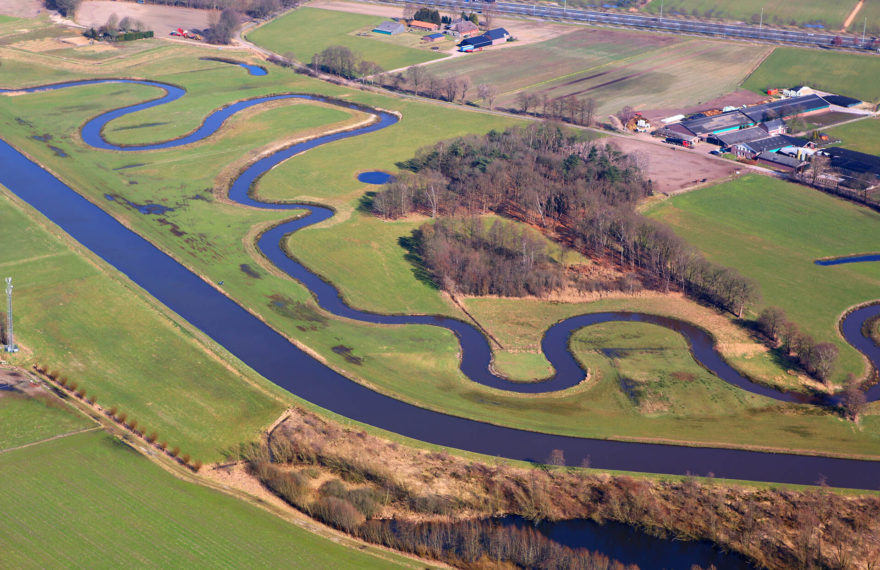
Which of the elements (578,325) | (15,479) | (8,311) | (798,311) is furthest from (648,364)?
(8,311)

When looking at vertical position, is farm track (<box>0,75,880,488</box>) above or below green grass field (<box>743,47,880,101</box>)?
below

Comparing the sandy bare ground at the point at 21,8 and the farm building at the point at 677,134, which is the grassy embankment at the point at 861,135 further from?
the sandy bare ground at the point at 21,8

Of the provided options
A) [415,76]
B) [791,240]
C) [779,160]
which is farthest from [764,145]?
[415,76]

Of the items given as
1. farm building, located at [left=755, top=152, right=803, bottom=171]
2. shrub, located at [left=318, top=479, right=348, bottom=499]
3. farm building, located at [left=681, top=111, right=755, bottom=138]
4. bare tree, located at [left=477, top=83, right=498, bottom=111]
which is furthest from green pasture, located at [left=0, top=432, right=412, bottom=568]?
bare tree, located at [left=477, top=83, right=498, bottom=111]

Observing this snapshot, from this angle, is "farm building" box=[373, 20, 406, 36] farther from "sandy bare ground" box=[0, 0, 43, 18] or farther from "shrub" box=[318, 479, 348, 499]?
"shrub" box=[318, 479, 348, 499]

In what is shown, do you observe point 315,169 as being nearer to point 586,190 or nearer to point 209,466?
point 586,190

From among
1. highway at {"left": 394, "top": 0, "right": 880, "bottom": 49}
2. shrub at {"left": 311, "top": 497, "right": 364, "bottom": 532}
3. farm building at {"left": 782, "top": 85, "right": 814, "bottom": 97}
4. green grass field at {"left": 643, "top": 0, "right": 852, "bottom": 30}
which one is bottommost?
shrub at {"left": 311, "top": 497, "right": 364, "bottom": 532}

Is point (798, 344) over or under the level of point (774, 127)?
under

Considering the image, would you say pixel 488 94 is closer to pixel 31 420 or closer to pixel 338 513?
pixel 31 420
